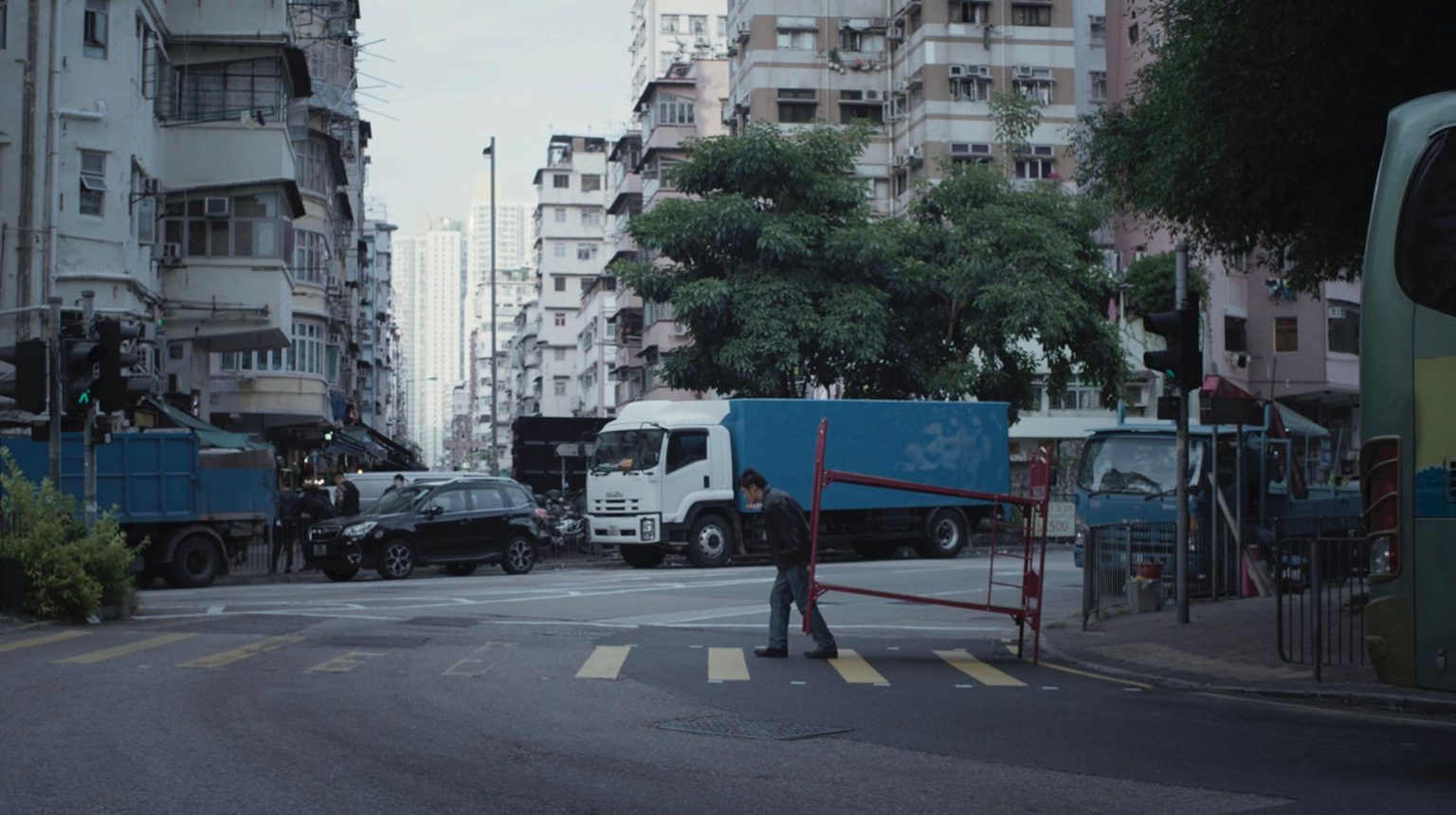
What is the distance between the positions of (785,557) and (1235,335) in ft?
140

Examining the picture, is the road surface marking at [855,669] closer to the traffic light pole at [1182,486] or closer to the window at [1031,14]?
the traffic light pole at [1182,486]

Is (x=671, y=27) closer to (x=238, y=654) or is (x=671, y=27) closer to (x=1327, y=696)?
(x=238, y=654)

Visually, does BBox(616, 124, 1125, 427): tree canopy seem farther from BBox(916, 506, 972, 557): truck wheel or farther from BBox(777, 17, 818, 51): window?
BBox(777, 17, 818, 51): window

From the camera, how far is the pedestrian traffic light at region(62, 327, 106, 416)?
19.2m

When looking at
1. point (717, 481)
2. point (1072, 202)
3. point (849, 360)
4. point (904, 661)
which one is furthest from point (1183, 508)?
point (1072, 202)

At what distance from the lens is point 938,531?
36688mm

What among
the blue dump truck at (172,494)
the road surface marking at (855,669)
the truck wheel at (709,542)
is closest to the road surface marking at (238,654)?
the road surface marking at (855,669)

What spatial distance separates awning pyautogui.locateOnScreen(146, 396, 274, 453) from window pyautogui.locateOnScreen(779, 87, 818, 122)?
2936cm

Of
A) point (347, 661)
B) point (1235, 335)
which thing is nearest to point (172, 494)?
point (347, 661)

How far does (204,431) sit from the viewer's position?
114 ft

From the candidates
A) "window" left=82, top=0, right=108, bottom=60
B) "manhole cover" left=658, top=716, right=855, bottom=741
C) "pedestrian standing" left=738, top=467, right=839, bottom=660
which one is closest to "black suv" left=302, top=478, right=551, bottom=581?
"window" left=82, top=0, right=108, bottom=60

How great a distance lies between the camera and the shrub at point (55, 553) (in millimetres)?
19234

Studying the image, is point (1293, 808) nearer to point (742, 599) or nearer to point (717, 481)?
point (742, 599)

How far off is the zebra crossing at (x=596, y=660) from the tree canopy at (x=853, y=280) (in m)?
23.0
